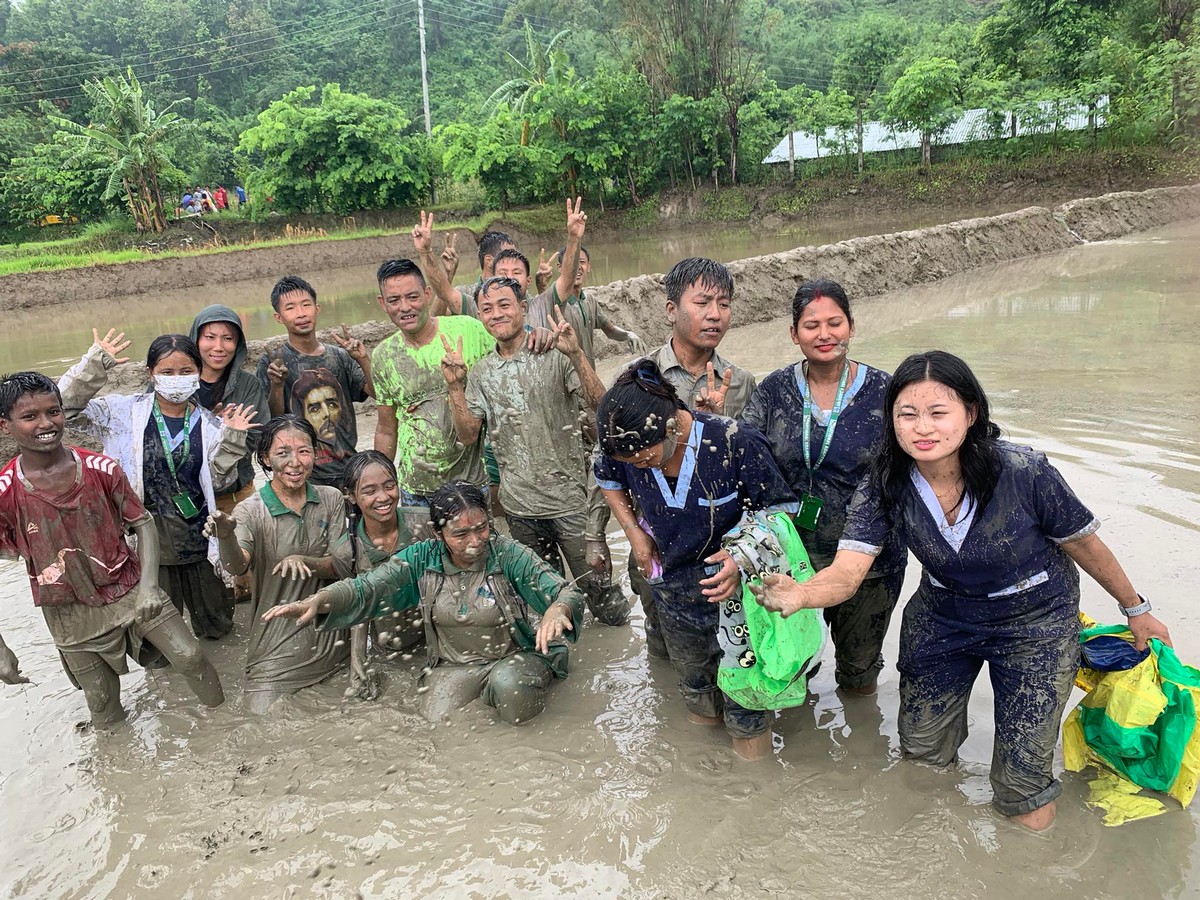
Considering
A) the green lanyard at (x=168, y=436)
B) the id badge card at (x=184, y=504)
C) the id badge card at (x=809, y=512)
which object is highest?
the green lanyard at (x=168, y=436)

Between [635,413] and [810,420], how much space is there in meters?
0.82

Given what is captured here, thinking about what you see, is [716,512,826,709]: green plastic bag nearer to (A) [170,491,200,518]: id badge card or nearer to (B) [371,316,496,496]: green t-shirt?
(B) [371,316,496,496]: green t-shirt

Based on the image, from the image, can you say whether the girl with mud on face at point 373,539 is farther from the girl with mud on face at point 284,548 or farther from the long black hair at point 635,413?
the long black hair at point 635,413

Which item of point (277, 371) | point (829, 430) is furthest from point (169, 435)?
point (829, 430)

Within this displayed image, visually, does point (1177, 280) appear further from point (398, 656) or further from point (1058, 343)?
point (398, 656)

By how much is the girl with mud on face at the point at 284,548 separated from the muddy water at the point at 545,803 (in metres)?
0.15

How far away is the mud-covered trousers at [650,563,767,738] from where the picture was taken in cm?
317

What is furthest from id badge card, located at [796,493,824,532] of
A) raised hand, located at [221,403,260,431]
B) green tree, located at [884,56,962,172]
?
green tree, located at [884,56,962,172]

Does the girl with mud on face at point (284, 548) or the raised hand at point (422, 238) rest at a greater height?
the raised hand at point (422, 238)

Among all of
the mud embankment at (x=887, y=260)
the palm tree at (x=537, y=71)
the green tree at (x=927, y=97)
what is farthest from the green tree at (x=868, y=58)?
the mud embankment at (x=887, y=260)

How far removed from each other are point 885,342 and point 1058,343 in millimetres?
1948

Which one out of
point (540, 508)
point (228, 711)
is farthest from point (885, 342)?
point (228, 711)

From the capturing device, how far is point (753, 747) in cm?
321

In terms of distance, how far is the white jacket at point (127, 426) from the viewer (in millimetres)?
3873
